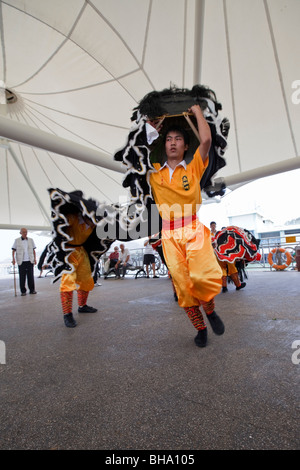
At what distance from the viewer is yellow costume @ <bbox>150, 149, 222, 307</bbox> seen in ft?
5.86

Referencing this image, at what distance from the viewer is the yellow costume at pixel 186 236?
1787 millimetres

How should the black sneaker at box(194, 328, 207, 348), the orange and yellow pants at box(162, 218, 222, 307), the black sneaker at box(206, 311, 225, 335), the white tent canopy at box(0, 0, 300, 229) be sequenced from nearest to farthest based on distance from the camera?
the orange and yellow pants at box(162, 218, 222, 307), the black sneaker at box(206, 311, 225, 335), the black sneaker at box(194, 328, 207, 348), the white tent canopy at box(0, 0, 300, 229)

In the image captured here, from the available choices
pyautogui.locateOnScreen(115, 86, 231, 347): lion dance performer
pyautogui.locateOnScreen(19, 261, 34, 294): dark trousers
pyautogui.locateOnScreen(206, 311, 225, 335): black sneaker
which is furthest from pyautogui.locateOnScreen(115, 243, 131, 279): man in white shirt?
pyautogui.locateOnScreen(206, 311, 225, 335): black sneaker

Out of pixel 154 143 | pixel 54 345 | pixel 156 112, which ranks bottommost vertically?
pixel 54 345

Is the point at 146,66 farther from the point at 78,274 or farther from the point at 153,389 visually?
the point at 153,389

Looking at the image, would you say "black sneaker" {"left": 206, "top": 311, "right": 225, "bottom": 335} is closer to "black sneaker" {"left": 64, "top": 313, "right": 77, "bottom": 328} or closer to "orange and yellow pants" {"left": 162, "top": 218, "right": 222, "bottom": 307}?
"orange and yellow pants" {"left": 162, "top": 218, "right": 222, "bottom": 307}

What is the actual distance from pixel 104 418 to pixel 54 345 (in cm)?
→ 137

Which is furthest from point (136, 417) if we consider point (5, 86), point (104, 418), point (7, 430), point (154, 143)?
point (5, 86)

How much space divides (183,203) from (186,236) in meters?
0.27

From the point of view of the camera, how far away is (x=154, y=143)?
2.28 meters

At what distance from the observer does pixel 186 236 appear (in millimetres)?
1897

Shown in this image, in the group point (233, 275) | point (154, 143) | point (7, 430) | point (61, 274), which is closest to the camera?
point (7, 430)

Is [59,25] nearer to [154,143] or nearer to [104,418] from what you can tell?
[154,143]

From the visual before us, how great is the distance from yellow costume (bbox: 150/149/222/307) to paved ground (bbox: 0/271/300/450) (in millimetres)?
493
